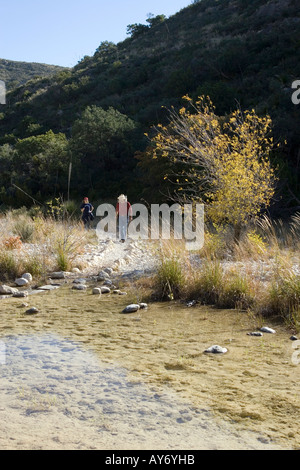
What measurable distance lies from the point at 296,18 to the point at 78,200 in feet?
62.7

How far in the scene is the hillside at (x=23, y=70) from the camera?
216 ft

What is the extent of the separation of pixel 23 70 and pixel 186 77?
49600mm

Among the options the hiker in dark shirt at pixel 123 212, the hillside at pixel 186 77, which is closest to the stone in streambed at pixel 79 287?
the hiker in dark shirt at pixel 123 212

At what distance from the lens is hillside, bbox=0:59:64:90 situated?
216 feet

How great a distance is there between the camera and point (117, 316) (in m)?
6.41

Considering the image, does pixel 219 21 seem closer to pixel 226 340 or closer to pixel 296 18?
pixel 296 18

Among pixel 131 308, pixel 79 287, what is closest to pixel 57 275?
pixel 79 287

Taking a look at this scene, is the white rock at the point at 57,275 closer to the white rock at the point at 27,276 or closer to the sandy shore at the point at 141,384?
the white rock at the point at 27,276

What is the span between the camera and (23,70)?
70.1 m

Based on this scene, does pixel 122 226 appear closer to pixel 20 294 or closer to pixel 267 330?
pixel 20 294

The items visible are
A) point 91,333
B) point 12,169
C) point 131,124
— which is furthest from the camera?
point 12,169

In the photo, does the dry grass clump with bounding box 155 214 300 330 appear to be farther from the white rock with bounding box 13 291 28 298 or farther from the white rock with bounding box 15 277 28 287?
the white rock with bounding box 15 277 28 287

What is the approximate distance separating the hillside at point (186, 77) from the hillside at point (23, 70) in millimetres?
19717
